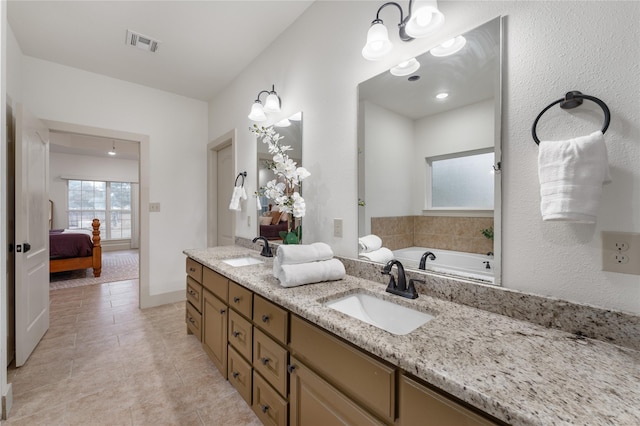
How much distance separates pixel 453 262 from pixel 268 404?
1.12 metres

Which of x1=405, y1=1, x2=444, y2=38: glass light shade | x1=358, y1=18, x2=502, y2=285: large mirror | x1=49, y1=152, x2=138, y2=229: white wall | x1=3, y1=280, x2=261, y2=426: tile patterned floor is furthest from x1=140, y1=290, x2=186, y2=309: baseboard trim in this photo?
x1=49, y1=152, x2=138, y2=229: white wall

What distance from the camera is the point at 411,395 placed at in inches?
28.9

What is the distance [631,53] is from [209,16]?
2.41 metres

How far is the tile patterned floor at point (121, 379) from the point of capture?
1595 millimetres

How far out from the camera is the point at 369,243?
158cm

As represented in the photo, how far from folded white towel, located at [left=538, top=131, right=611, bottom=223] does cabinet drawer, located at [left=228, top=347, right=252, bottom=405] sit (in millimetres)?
1571

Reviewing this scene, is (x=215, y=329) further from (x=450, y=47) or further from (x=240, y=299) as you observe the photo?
Answer: (x=450, y=47)

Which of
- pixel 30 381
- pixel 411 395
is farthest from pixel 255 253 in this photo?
pixel 411 395

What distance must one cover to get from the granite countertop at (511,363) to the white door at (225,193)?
8.12ft

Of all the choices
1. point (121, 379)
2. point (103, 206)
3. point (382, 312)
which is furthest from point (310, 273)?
point (103, 206)

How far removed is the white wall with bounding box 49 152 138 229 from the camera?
21.3 feet

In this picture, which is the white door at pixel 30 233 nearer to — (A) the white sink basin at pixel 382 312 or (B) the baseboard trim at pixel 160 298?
(B) the baseboard trim at pixel 160 298

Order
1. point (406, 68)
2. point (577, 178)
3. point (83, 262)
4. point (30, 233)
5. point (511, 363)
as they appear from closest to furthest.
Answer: point (511, 363), point (577, 178), point (406, 68), point (30, 233), point (83, 262)

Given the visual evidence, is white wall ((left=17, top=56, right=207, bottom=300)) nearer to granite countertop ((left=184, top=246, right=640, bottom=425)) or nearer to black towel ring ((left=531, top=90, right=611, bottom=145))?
granite countertop ((left=184, top=246, right=640, bottom=425))
